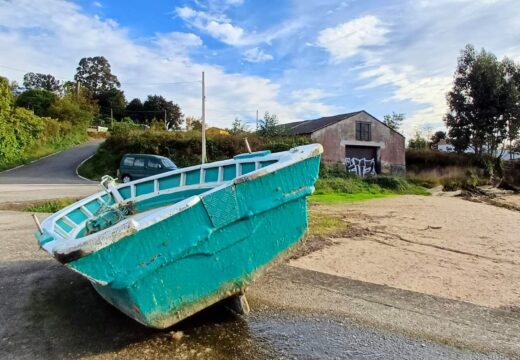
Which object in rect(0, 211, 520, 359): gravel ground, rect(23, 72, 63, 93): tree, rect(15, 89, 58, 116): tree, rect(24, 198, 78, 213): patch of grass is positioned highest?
rect(23, 72, 63, 93): tree

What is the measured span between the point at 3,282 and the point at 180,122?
59.3 metres

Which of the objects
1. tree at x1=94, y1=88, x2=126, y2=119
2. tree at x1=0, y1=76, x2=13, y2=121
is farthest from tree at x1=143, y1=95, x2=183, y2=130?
tree at x1=0, y1=76, x2=13, y2=121

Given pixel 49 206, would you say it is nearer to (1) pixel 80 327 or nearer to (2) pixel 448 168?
(1) pixel 80 327

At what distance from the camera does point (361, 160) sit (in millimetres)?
34094

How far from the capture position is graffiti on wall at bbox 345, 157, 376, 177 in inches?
1309

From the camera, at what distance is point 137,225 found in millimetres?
3273

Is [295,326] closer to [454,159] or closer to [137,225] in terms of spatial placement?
[137,225]

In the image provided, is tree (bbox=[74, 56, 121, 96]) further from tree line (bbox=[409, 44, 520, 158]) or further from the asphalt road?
tree line (bbox=[409, 44, 520, 158])

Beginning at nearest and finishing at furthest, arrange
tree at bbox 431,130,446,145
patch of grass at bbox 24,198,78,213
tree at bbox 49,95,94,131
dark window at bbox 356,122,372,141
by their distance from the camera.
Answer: patch of grass at bbox 24,198,78,213
dark window at bbox 356,122,372,141
tree at bbox 49,95,94,131
tree at bbox 431,130,446,145

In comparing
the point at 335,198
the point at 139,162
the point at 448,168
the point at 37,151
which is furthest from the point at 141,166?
the point at 448,168

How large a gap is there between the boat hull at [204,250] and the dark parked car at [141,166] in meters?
17.8

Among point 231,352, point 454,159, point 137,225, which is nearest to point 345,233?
point 231,352

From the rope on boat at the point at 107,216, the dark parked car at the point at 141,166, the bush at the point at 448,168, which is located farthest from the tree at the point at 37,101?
the rope on boat at the point at 107,216

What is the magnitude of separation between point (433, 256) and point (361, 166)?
26433 millimetres
